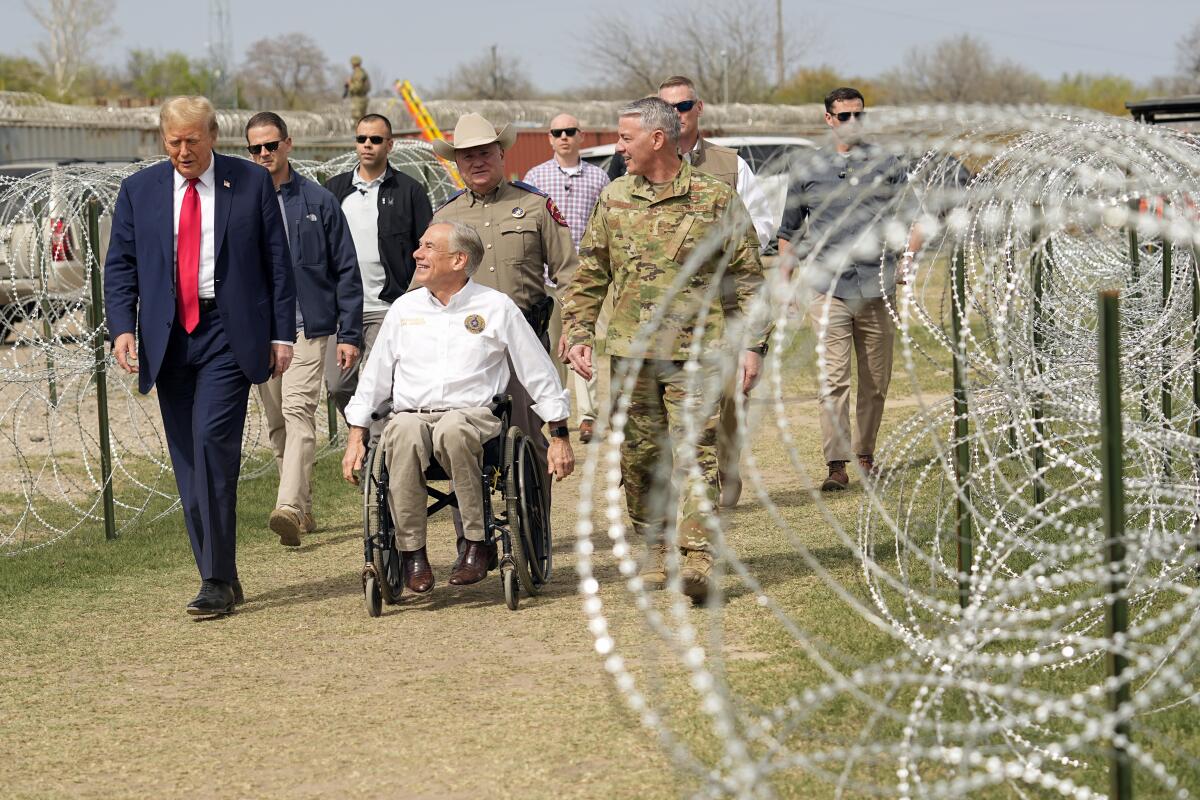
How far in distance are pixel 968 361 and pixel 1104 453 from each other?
1773 millimetres

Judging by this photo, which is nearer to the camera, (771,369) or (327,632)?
(771,369)

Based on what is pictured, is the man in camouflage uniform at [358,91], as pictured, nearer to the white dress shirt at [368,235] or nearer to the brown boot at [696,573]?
the white dress shirt at [368,235]

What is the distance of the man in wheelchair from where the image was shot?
6.57m

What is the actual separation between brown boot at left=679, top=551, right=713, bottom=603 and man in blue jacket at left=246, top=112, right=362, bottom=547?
2241mm

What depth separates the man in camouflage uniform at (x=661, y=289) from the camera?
652 centimetres

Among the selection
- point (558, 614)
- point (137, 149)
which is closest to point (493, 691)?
point (558, 614)

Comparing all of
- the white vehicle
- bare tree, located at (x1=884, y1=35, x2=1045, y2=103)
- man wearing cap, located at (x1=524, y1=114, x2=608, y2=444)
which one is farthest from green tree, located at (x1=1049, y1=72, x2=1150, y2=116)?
man wearing cap, located at (x1=524, y1=114, x2=608, y2=444)

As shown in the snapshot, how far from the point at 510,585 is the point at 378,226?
277cm

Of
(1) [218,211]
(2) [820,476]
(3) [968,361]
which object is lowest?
(2) [820,476]

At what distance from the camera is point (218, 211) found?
6.77 m

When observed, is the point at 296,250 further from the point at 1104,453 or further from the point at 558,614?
the point at 1104,453

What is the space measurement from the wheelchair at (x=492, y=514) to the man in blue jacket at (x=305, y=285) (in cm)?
139

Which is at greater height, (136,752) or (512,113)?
(512,113)

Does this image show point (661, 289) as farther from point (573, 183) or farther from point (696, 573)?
point (573, 183)
